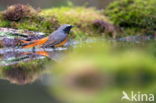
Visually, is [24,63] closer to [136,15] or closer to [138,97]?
[138,97]

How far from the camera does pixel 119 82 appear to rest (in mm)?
5383

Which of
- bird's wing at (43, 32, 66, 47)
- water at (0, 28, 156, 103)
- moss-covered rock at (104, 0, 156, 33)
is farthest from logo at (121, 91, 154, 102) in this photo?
moss-covered rock at (104, 0, 156, 33)

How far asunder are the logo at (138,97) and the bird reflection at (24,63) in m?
1.72

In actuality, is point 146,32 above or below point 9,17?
below

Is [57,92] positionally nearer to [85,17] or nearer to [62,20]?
[62,20]

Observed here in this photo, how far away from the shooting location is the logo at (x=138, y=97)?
467 cm

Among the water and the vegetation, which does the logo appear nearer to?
the water

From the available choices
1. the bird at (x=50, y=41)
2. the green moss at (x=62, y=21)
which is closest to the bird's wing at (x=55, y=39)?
the bird at (x=50, y=41)

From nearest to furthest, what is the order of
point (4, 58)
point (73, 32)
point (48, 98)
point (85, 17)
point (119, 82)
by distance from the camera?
point (48, 98) → point (119, 82) → point (4, 58) → point (73, 32) → point (85, 17)

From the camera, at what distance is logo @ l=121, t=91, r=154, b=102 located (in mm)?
4674

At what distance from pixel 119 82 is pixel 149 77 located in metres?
0.44

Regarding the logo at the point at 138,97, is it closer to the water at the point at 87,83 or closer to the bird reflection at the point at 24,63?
the water at the point at 87,83

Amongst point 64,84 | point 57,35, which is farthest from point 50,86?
point 57,35

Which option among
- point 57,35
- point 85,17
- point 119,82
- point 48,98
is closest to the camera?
point 48,98
